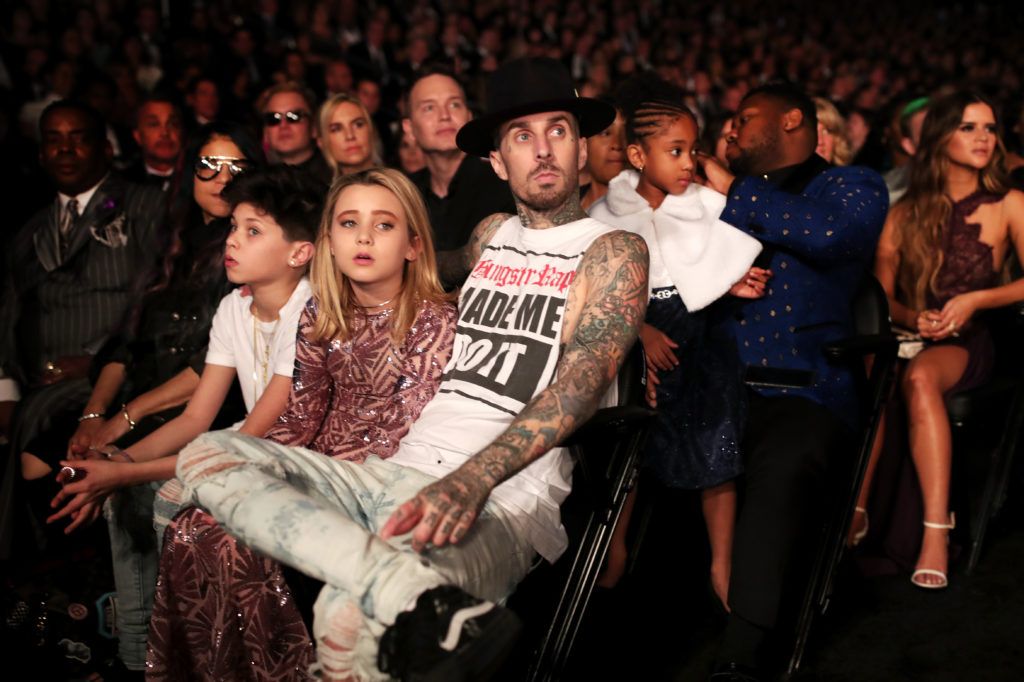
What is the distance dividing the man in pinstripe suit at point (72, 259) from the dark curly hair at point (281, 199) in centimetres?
112

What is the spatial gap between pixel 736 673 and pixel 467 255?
1.27 m

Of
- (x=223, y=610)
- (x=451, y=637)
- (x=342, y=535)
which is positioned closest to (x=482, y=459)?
(x=342, y=535)

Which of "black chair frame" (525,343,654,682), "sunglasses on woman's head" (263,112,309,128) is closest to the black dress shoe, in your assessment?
"black chair frame" (525,343,654,682)

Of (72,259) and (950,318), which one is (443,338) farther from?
(72,259)

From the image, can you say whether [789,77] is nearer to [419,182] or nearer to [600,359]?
[419,182]

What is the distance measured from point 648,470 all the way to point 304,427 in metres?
1.06

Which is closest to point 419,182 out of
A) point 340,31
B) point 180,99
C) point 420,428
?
point 420,428

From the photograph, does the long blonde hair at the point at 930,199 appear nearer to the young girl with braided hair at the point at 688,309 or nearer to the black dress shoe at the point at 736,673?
the young girl with braided hair at the point at 688,309

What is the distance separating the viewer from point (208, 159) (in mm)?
3486

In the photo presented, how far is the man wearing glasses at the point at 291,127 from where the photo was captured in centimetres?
442

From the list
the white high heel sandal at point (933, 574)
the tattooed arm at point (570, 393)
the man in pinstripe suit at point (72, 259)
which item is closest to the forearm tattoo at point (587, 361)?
the tattooed arm at point (570, 393)

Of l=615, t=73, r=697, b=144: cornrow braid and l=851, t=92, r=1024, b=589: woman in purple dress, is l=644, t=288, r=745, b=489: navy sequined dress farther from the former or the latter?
l=851, t=92, r=1024, b=589: woman in purple dress

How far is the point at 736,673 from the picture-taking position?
8.29 feet

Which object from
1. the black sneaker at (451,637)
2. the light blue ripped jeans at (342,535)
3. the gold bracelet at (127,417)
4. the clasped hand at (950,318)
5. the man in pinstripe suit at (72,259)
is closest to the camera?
the black sneaker at (451,637)
